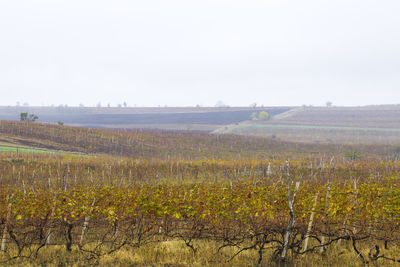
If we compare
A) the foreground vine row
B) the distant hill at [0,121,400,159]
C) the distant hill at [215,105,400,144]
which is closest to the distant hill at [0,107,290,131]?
the distant hill at [215,105,400,144]

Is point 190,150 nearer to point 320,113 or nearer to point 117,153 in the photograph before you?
point 117,153

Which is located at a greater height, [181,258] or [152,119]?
[152,119]

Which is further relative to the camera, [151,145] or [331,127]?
[331,127]

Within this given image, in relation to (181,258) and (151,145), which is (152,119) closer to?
(151,145)

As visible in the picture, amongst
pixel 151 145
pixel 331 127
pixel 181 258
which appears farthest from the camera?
pixel 331 127

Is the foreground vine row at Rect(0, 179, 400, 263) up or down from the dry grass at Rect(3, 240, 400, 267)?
up

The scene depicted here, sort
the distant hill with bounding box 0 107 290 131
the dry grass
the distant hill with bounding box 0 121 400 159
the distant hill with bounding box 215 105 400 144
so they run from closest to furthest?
the dry grass < the distant hill with bounding box 0 121 400 159 < the distant hill with bounding box 215 105 400 144 < the distant hill with bounding box 0 107 290 131

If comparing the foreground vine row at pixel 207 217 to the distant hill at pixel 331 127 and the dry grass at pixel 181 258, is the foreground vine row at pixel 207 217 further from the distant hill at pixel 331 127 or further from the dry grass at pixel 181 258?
the distant hill at pixel 331 127

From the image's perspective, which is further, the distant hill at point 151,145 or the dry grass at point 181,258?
the distant hill at point 151,145

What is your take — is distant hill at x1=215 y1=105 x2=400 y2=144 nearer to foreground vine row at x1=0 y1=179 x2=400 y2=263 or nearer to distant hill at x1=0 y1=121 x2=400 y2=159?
distant hill at x1=0 y1=121 x2=400 y2=159

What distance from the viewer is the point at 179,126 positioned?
138 metres

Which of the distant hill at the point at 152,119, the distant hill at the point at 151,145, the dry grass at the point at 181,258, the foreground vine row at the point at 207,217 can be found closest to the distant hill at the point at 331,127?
the distant hill at the point at 152,119

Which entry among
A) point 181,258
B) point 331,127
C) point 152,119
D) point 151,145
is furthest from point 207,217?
point 152,119

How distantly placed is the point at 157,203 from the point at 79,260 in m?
3.26
